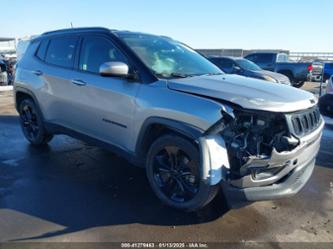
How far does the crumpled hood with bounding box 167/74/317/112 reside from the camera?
304 centimetres

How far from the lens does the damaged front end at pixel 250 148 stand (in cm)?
302

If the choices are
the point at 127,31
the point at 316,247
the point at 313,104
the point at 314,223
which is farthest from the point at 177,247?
the point at 127,31

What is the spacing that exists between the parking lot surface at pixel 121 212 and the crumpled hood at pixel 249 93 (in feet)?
4.01

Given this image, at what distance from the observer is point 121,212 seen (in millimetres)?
3590

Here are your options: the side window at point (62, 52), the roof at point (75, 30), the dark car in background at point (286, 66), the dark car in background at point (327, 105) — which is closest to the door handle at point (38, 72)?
the side window at point (62, 52)

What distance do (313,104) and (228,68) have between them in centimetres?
998

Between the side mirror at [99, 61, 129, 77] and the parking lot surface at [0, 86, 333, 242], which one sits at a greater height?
the side mirror at [99, 61, 129, 77]

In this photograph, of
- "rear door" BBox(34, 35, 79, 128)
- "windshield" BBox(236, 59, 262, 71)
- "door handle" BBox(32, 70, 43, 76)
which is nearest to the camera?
"rear door" BBox(34, 35, 79, 128)

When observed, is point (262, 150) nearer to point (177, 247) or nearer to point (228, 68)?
point (177, 247)

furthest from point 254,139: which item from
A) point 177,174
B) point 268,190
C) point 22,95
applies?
point 22,95

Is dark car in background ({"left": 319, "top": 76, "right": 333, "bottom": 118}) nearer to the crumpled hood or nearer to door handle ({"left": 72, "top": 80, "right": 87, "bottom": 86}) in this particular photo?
the crumpled hood

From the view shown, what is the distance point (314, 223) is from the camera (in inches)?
136

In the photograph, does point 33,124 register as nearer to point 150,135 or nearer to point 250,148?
point 150,135

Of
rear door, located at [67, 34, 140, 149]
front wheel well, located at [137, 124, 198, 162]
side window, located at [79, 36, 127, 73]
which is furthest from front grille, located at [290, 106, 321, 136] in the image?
side window, located at [79, 36, 127, 73]
